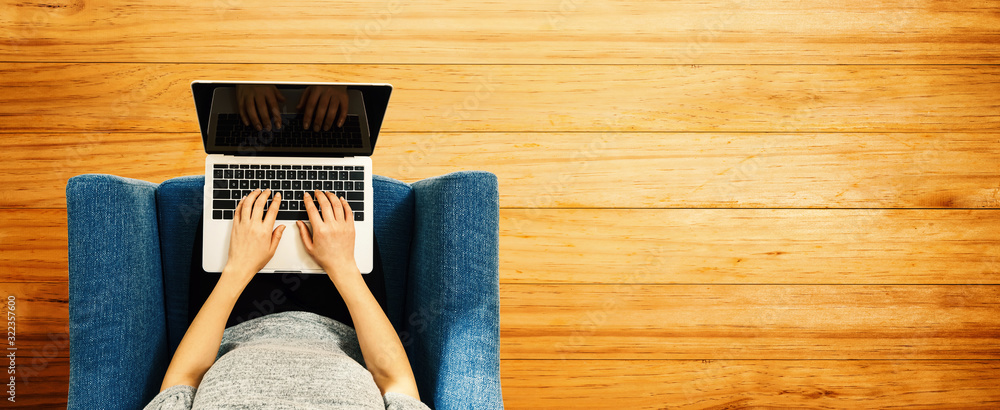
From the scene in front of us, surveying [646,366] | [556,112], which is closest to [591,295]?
[646,366]

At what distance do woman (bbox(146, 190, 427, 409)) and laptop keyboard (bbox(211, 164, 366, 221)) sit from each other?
0.02m

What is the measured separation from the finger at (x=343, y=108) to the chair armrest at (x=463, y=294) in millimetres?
222

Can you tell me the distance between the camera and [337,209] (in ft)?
3.26

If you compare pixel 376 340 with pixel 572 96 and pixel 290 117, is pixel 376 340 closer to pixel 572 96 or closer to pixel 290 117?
pixel 290 117

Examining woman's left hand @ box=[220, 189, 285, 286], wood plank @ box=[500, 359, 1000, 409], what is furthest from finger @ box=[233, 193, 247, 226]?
wood plank @ box=[500, 359, 1000, 409]

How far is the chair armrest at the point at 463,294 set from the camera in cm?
94

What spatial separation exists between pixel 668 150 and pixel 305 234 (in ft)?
3.13

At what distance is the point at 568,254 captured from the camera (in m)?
1.40

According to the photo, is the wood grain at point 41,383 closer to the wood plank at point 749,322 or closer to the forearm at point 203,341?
the forearm at point 203,341

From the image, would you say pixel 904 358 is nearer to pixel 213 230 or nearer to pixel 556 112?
pixel 556 112

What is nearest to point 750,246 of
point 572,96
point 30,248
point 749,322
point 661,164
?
point 749,322

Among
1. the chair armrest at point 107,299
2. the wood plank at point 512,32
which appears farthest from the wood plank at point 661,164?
the chair armrest at point 107,299

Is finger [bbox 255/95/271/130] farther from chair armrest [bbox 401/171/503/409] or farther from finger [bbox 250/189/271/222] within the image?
chair armrest [bbox 401/171/503/409]

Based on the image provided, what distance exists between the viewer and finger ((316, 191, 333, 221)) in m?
0.98
